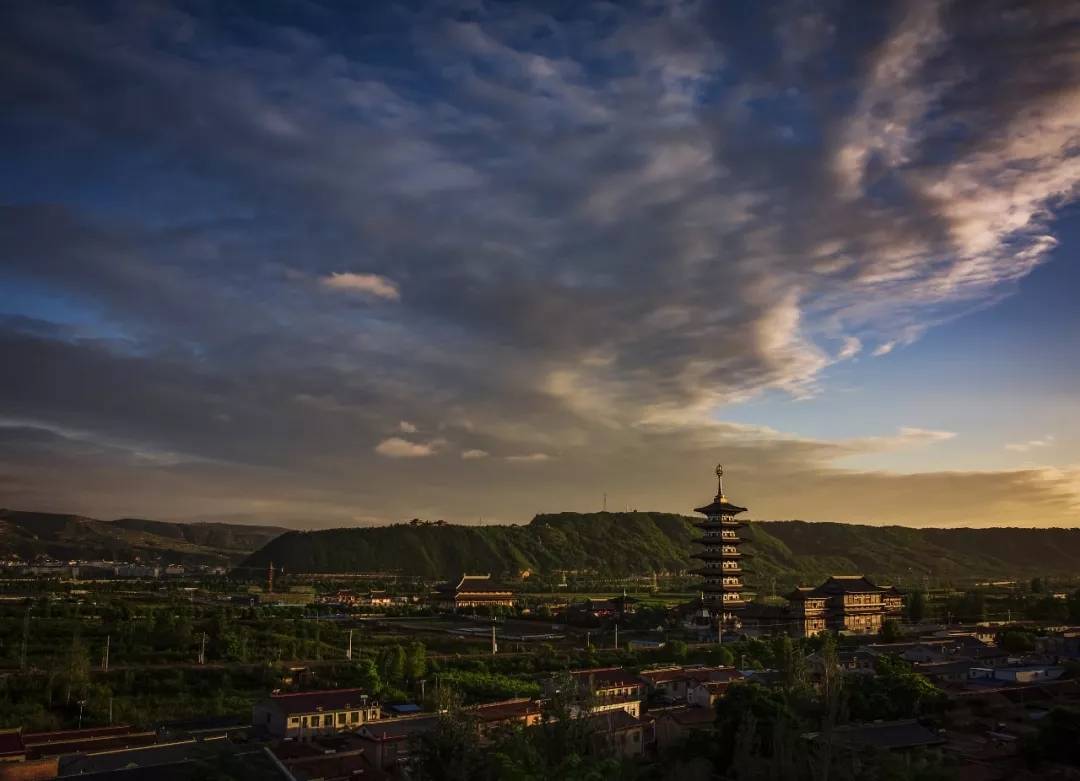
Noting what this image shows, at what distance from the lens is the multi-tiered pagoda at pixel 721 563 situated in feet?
248

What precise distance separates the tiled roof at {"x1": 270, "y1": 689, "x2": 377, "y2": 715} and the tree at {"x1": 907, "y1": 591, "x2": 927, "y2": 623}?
56.4 meters

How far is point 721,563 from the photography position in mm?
Result: 77875

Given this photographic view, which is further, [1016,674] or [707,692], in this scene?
[1016,674]

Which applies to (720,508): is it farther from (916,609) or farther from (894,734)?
(894,734)

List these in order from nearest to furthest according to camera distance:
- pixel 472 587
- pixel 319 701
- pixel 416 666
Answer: pixel 319 701, pixel 416 666, pixel 472 587

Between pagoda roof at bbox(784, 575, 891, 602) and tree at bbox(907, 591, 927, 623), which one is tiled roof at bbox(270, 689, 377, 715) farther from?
tree at bbox(907, 591, 927, 623)

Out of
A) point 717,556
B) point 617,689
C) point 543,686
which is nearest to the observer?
point 617,689

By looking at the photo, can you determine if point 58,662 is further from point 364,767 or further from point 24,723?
point 364,767

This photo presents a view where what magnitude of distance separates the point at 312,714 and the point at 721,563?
160ft

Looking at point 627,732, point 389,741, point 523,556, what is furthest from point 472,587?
point 523,556

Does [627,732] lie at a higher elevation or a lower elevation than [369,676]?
lower

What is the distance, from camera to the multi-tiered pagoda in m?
75.7

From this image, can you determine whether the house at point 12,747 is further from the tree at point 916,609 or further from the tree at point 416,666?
the tree at point 916,609

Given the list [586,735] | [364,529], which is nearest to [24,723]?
[586,735]
